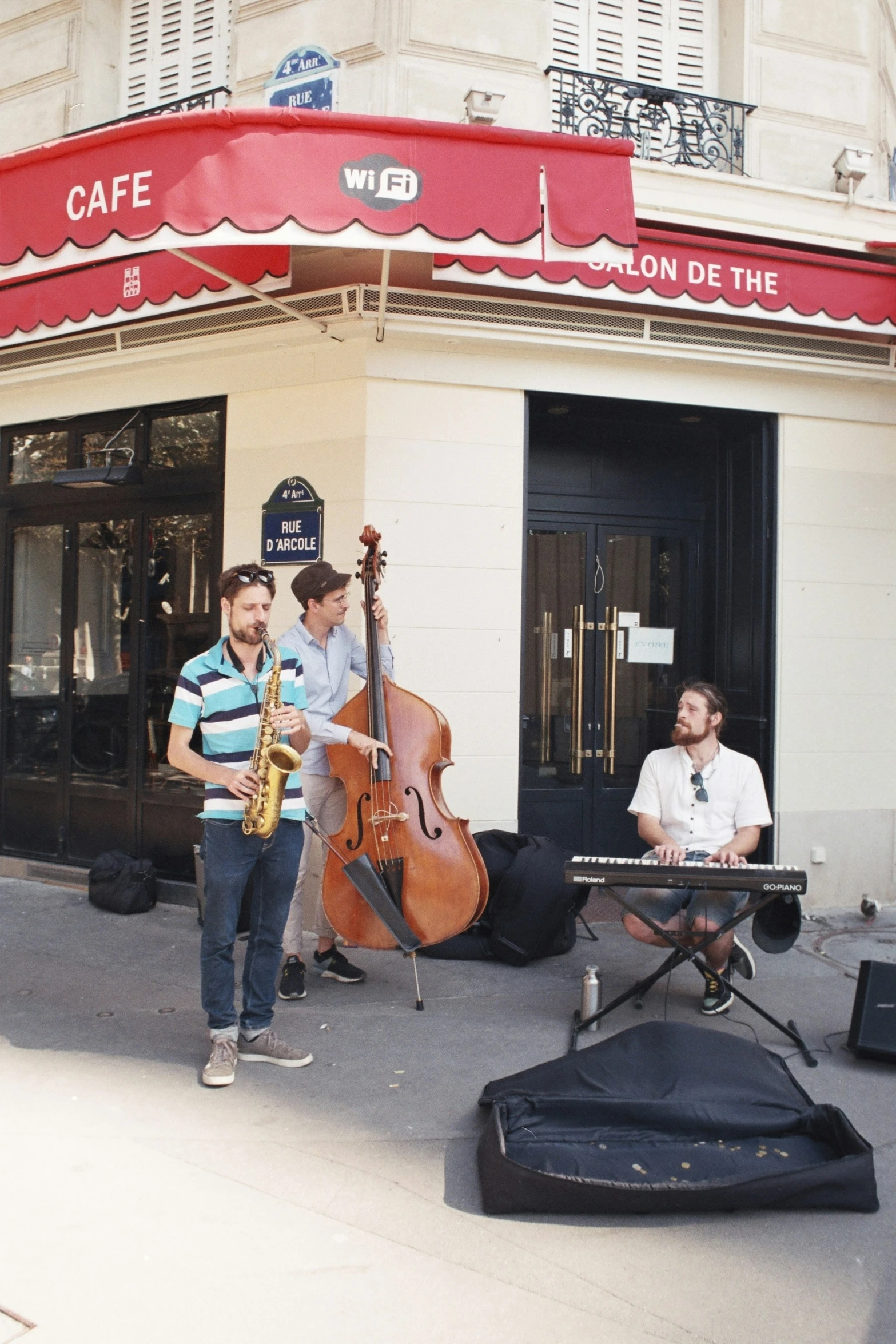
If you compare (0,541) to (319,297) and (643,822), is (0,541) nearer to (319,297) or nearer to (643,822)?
(319,297)

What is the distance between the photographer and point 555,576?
692 centimetres

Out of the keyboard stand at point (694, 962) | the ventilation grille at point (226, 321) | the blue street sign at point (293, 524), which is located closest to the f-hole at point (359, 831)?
the keyboard stand at point (694, 962)

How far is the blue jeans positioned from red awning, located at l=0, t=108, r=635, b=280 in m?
2.32

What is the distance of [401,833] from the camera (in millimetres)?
4484

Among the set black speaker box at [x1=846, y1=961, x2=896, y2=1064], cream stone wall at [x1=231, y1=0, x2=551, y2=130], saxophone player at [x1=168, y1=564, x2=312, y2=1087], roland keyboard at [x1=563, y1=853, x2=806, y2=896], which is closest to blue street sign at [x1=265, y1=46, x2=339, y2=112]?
cream stone wall at [x1=231, y1=0, x2=551, y2=130]

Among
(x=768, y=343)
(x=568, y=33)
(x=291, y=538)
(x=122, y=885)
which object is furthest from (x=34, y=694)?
(x=568, y=33)

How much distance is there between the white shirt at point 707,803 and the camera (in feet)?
15.5

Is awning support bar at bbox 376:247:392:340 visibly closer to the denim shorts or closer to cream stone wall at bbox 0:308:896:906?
cream stone wall at bbox 0:308:896:906

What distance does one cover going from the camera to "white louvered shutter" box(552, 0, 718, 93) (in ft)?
21.9

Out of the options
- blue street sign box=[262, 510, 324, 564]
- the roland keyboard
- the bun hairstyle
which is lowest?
the roland keyboard

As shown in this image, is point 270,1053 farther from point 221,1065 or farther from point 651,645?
point 651,645

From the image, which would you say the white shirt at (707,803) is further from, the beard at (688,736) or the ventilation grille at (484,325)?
the ventilation grille at (484,325)

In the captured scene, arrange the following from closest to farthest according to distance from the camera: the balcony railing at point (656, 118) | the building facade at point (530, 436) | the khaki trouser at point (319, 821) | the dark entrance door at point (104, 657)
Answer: the khaki trouser at point (319, 821) < the building facade at point (530, 436) < the balcony railing at point (656, 118) < the dark entrance door at point (104, 657)

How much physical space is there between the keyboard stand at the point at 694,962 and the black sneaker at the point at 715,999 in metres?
0.23
